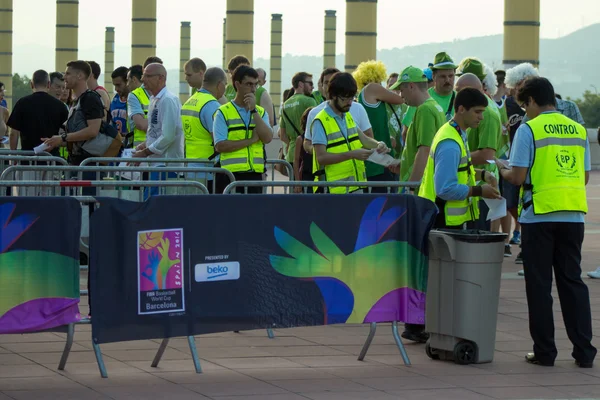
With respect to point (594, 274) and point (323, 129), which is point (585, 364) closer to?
point (323, 129)

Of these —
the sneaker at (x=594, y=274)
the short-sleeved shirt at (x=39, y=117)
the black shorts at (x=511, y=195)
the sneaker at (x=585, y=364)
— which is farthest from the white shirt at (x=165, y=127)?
the sneaker at (x=585, y=364)

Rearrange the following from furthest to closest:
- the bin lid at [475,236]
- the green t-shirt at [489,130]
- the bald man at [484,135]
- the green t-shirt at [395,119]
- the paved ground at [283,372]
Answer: the green t-shirt at [395,119] → the green t-shirt at [489,130] → the bald man at [484,135] → the bin lid at [475,236] → the paved ground at [283,372]

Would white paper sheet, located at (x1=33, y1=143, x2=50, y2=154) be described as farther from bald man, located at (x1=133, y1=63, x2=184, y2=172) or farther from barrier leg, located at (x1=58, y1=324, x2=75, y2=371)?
barrier leg, located at (x1=58, y1=324, x2=75, y2=371)

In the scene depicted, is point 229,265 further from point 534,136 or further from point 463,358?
point 534,136

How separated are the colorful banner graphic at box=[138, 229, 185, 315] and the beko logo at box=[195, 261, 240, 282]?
0.11m

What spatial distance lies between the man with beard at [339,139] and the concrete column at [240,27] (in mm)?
26096

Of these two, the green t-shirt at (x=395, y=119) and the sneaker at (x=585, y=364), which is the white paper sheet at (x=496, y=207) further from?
the green t-shirt at (x=395, y=119)

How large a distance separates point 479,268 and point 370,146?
2.42 metres

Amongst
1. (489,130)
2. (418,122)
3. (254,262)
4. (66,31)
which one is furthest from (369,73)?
(66,31)

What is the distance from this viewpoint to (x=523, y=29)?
25.5 metres

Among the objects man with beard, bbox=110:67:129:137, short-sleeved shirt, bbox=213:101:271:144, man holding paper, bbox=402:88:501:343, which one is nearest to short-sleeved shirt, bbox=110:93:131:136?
man with beard, bbox=110:67:129:137

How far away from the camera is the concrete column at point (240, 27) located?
116ft

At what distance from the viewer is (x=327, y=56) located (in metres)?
51.2

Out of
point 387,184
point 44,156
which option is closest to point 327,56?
point 44,156
